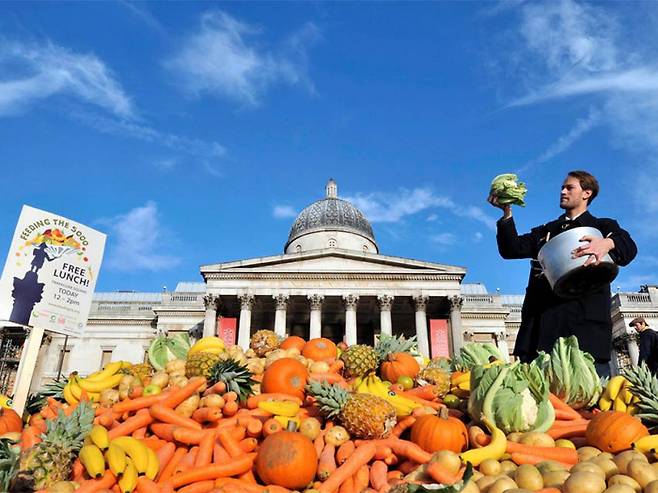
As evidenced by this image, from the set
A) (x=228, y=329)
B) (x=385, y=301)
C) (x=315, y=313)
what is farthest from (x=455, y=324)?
(x=228, y=329)

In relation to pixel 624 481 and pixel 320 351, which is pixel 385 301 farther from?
pixel 624 481

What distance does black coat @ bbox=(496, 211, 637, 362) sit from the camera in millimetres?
5021

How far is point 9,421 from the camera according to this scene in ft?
16.7

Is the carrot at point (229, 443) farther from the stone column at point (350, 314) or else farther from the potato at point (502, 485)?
the stone column at point (350, 314)

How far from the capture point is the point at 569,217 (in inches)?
213

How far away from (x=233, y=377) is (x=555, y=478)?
2.92 m

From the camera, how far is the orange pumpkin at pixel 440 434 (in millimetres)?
3873

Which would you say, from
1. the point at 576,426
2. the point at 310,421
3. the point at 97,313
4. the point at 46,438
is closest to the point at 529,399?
the point at 576,426

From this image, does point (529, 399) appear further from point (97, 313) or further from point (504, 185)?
point (97, 313)

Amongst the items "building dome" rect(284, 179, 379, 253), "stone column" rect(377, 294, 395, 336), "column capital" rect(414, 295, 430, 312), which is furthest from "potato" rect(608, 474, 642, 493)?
"building dome" rect(284, 179, 379, 253)

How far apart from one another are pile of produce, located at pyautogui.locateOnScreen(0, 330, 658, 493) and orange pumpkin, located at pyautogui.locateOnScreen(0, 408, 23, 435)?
15 mm

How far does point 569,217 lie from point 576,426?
223 centimetres

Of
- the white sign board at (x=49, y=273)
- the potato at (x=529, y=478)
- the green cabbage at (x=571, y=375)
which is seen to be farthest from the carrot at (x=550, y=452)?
the white sign board at (x=49, y=273)

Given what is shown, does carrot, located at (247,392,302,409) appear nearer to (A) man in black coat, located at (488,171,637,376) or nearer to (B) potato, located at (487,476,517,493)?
(B) potato, located at (487,476,517,493)
